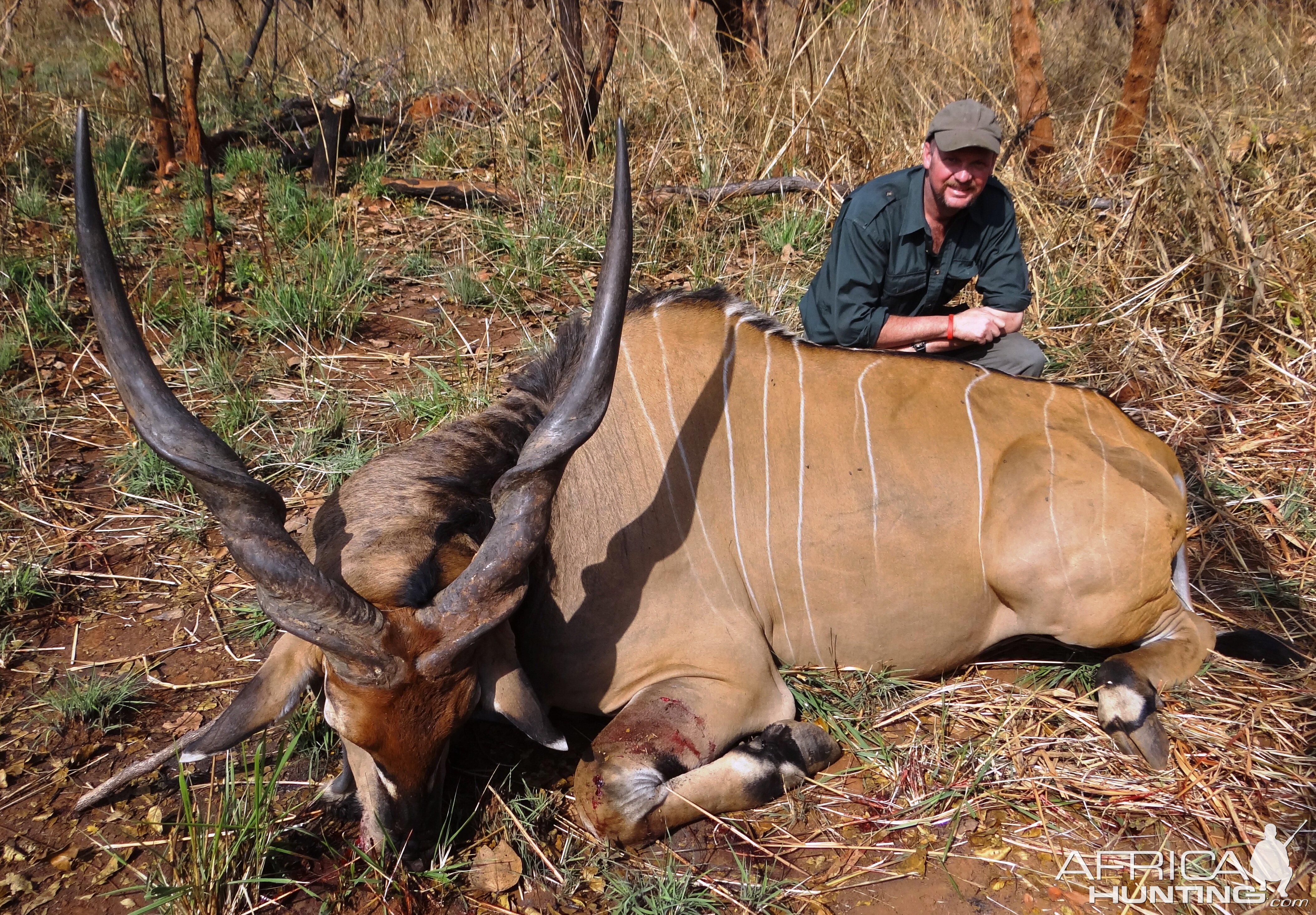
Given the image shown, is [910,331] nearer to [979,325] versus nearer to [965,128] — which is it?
[979,325]

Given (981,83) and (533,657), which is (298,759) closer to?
(533,657)

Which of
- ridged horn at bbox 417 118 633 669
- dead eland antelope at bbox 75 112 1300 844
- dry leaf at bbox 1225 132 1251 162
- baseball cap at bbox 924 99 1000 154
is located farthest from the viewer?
dry leaf at bbox 1225 132 1251 162

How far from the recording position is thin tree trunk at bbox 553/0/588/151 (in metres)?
5.33

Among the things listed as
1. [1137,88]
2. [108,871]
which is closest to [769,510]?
[108,871]

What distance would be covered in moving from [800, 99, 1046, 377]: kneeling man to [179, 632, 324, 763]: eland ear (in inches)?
84.2

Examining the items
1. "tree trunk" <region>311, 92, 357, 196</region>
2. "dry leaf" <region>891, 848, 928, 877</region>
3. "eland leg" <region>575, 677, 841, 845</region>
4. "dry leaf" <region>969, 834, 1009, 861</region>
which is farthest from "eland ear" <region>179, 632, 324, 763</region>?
"tree trunk" <region>311, 92, 357, 196</region>

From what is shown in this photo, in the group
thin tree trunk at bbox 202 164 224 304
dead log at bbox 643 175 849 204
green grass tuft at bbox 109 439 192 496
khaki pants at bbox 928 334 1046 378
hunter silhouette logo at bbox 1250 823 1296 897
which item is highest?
dead log at bbox 643 175 849 204

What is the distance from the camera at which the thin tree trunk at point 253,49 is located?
6789 mm

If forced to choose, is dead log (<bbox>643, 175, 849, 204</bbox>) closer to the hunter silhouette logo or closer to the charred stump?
the charred stump

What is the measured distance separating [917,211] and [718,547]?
157cm

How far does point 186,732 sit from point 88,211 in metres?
1.50

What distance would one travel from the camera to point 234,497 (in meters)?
1.86

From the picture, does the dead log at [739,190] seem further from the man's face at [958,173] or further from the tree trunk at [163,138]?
the tree trunk at [163,138]

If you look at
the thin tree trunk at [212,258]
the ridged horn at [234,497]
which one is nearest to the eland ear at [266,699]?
the ridged horn at [234,497]
